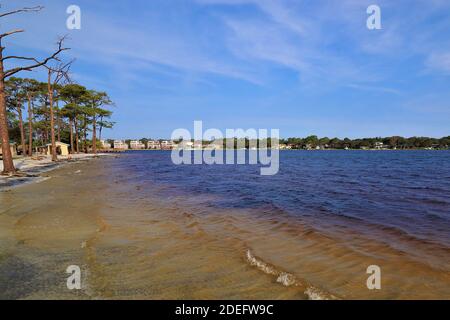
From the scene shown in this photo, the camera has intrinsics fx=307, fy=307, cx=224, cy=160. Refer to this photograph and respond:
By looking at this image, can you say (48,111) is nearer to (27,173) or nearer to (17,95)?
(17,95)

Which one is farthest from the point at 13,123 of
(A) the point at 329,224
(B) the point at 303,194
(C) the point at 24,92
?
(A) the point at 329,224

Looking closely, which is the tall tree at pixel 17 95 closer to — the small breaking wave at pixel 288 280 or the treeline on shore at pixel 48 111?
the treeline on shore at pixel 48 111

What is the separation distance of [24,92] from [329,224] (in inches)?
2238

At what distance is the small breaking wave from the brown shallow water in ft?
0.05

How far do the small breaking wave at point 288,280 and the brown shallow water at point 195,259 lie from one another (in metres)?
0.02

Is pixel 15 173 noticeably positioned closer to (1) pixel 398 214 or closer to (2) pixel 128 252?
(2) pixel 128 252

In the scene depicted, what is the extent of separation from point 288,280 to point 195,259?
1.84 metres

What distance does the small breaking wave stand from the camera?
4262 millimetres

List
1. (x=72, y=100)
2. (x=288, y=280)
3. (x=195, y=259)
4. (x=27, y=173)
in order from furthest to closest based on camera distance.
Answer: (x=72, y=100) → (x=27, y=173) → (x=195, y=259) → (x=288, y=280)

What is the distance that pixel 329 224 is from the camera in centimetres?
923

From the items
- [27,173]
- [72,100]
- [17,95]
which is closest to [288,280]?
[27,173]

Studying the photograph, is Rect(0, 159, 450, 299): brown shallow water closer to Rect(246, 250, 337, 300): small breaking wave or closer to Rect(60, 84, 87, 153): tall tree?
Rect(246, 250, 337, 300): small breaking wave

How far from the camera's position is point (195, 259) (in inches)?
227

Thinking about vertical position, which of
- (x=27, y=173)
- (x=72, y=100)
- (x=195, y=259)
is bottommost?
(x=195, y=259)
